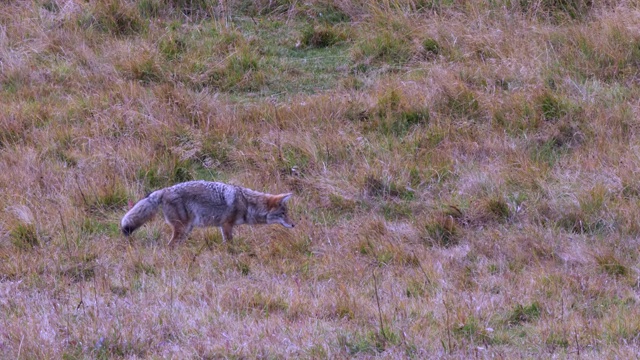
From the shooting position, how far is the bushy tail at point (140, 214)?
7.79 meters

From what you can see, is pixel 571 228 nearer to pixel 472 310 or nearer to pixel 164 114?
pixel 472 310

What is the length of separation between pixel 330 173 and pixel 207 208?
1.54m

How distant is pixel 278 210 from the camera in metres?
8.30

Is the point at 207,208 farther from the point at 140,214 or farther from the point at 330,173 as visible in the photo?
the point at 330,173

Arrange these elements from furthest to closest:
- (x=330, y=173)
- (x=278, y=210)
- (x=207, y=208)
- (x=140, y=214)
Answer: (x=330, y=173) < (x=278, y=210) < (x=207, y=208) < (x=140, y=214)

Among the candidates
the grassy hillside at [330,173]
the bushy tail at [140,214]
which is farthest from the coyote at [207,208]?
the grassy hillside at [330,173]

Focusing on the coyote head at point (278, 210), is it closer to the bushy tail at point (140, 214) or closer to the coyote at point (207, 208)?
the coyote at point (207, 208)

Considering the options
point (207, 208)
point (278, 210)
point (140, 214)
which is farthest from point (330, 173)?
point (140, 214)

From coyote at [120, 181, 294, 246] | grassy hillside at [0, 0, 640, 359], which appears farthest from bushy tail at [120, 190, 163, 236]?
grassy hillside at [0, 0, 640, 359]

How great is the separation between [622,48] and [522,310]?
5.76 metres

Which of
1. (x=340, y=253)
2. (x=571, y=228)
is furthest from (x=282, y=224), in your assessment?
(x=571, y=228)

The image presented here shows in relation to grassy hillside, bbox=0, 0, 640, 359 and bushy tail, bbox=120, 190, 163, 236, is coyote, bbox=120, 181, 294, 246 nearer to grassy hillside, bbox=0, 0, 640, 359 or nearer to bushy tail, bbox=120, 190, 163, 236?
bushy tail, bbox=120, 190, 163, 236

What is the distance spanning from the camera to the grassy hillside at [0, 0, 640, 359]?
18.6ft

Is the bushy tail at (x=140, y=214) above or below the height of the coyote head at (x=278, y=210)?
above
